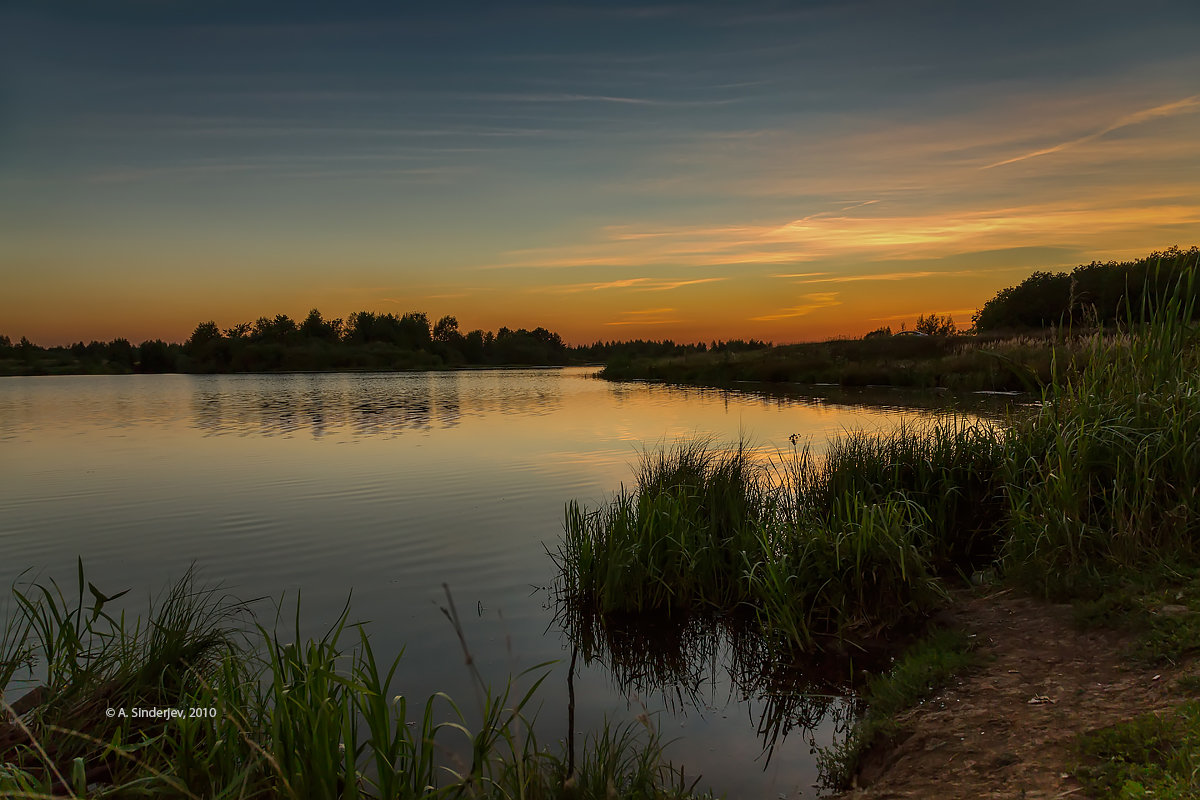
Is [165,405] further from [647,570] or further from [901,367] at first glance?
[901,367]

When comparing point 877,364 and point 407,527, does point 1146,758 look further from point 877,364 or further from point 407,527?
point 877,364

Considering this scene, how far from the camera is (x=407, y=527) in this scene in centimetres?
1054

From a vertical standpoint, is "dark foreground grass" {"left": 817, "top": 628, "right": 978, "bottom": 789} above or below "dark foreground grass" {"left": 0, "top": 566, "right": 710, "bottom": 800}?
below

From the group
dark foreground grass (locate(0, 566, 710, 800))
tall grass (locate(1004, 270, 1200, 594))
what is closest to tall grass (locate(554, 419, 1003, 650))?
tall grass (locate(1004, 270, 1200, 594))

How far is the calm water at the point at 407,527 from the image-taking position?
207 inches

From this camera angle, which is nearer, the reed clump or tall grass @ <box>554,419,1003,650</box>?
the reed clump

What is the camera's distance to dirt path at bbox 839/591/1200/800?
133 inches

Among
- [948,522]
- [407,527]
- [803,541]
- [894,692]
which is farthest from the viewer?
[407,527]

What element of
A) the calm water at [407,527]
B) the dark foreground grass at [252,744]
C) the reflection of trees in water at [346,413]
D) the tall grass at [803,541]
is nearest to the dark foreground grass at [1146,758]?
the calm water at [407,527]

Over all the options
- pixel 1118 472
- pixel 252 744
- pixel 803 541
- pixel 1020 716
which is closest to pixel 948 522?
pixel 1118 472

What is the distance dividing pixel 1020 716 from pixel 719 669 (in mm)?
2396

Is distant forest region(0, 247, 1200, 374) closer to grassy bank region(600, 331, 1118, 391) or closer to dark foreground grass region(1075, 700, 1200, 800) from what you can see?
grassy bank region(600, 331, 1118, 391)

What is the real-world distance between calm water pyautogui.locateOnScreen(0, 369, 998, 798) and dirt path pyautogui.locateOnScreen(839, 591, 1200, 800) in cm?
74

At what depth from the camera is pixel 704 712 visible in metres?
5.07
